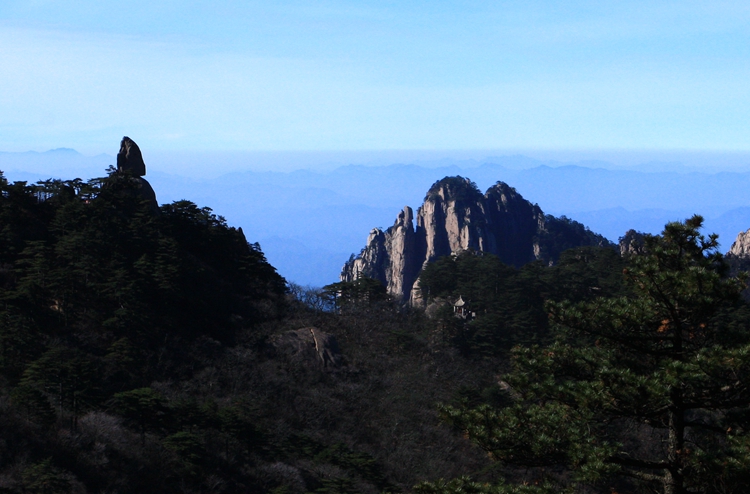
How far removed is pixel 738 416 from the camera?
32.2 ft

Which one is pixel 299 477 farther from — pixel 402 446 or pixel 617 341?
pixel 617 341

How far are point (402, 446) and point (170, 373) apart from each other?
10881 millimetres

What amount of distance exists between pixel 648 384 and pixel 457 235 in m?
94.5

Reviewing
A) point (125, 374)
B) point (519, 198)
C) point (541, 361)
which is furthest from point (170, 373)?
point (519, 198)

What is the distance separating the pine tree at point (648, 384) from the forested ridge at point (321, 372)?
3 centimetres

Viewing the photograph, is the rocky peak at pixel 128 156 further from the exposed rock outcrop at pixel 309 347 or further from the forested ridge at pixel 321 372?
the exposed rock outcrop at pixel 309 347

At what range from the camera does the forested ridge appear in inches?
380

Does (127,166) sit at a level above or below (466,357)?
above

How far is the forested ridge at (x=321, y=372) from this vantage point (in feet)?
31.7

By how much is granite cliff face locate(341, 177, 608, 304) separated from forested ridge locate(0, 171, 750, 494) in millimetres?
49343

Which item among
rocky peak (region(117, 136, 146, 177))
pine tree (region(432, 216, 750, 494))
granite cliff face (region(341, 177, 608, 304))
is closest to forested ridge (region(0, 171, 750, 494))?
pine tree (region(432, 216, 750, 494))

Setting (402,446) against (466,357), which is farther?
(466,357)

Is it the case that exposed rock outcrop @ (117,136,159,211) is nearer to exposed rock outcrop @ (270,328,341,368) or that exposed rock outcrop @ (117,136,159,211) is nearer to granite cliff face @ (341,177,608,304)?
exposed rock outcrop @ (270,328,341,368)

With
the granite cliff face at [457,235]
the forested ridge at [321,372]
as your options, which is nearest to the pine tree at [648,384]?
the forested ridge at [321,372]
